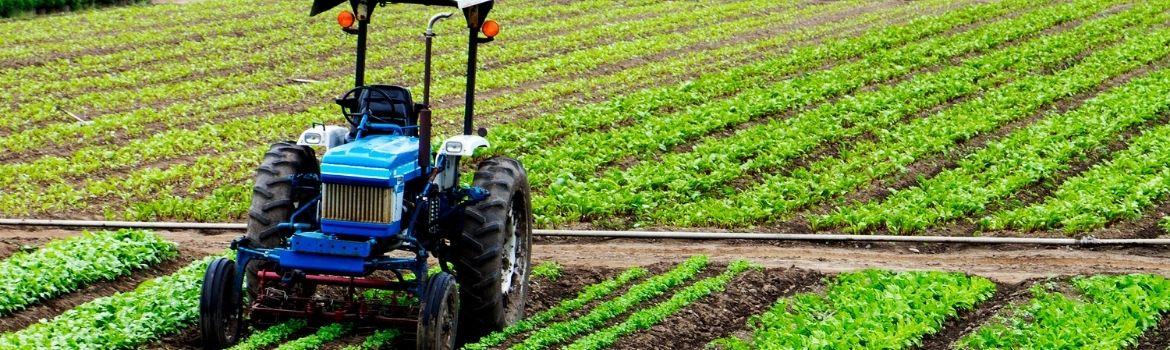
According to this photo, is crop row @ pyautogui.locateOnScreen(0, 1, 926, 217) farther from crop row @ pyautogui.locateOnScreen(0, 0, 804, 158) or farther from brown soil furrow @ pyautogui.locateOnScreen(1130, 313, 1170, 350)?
brown soil furrow @ pyautogui.locateOnScreen(1130, 313, 1170, 350)

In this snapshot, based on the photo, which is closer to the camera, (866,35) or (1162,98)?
(1162,98)

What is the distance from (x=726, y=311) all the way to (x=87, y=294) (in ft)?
16.0

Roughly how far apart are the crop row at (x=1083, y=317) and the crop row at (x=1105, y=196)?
2449mm

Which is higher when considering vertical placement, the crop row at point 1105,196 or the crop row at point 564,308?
the crop row at point 1105,196

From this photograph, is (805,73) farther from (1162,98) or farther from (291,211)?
(291,211)

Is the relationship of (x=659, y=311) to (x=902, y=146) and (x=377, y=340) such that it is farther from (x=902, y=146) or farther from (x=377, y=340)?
(x=902, y=146)

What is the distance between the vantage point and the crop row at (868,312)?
10.4 m

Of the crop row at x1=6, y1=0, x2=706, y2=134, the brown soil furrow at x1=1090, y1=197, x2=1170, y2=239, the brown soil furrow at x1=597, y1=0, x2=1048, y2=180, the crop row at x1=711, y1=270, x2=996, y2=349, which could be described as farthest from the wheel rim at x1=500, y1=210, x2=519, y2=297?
the crop row at x1=6, y1=0, x2=706, y2=134

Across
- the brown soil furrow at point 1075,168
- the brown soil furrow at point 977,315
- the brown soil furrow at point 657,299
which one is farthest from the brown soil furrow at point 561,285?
the brown soil furrow at point 1075,168

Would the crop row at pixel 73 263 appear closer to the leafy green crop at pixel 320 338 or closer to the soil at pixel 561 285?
the leafy green crop at pixel 320 338

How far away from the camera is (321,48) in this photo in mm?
26969

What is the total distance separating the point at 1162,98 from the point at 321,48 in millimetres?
14225

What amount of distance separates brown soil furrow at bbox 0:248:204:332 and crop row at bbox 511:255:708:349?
3.48 meters

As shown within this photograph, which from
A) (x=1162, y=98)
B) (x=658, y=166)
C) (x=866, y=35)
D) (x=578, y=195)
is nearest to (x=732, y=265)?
(x=578, y=195)
